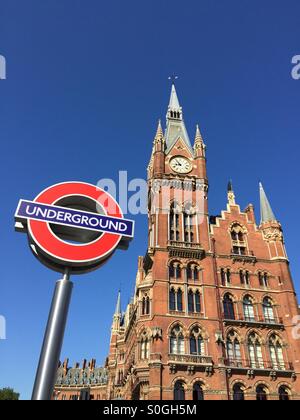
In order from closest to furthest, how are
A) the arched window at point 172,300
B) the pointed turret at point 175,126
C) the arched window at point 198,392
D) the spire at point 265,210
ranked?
the arched window at point 198,392
the arched window at point 172,300
the spire at point 265,210
the pointed turret at point 175,126

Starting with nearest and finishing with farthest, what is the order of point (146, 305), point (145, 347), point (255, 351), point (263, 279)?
point (145, 347), point (255, 351), point (146, 305), point (263, 279)

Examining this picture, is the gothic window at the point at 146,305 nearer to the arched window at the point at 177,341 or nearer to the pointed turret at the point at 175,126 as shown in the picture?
the arched window at the point at 177,341

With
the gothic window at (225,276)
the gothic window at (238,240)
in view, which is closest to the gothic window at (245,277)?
the gothic window at (225,276)

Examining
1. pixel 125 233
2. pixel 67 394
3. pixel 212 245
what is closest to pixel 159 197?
pixel 212 245

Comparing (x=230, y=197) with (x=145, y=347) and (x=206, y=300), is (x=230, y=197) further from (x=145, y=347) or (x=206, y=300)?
(x=145, y=347)

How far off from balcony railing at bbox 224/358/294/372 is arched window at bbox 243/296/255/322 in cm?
429

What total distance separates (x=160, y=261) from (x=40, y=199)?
1131 inches

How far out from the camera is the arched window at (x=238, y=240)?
4386cm

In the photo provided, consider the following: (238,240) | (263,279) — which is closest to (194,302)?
(263,279)

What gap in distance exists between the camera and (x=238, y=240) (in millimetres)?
44531

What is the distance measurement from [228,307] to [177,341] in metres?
7.35

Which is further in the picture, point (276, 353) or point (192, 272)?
point (192, 272)

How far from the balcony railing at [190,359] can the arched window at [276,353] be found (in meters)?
7.28

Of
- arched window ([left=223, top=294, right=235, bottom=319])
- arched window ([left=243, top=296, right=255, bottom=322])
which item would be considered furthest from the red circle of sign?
arched window ([left=243, top=296, right=255, bottom=322])
